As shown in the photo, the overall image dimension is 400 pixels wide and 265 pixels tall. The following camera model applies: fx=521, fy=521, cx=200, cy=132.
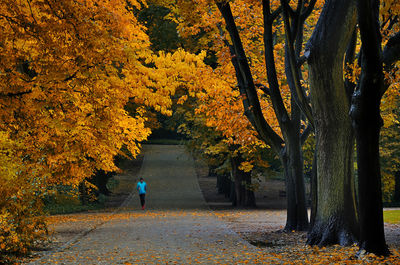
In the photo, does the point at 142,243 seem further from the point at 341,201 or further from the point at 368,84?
the point at 368,84

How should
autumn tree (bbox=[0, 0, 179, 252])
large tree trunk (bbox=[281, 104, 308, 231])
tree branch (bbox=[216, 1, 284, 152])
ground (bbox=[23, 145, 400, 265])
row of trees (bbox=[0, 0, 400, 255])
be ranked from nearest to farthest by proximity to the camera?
1. row of trees (bbox=[0, 0, 400, 255])
2. autumn tree (bbox=[0, 0, 179, 252])
3. ground (bbox=[23, 145, 400, 265])
4. tree branch (bbox=[216, 1, 284, 152])
5. large tree trunk (bbox=[281, 104, 308, 231])

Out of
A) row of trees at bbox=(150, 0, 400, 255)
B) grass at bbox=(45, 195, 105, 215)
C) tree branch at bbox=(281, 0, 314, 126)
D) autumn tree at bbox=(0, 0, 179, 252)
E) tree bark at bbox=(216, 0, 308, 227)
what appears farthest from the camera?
grass at bbox=(45, 195, 105, 215)

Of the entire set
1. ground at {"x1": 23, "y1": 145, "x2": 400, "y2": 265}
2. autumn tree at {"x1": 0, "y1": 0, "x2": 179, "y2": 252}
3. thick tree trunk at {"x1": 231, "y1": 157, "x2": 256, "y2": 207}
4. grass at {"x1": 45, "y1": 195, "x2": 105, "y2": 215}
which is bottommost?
ground at {"x1": 23, "y1": 145, "x2": 400, "y2": 265}

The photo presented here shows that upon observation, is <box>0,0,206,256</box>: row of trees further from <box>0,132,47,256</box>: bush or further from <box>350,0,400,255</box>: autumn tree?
<box>350,0,400,255</box>: autumn tree

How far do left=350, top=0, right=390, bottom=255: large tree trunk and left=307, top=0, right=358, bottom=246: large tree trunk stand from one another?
1993mm

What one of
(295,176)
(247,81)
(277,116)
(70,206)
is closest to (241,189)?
(70,206)

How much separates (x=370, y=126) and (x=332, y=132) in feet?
8.31

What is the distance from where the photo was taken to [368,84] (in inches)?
356

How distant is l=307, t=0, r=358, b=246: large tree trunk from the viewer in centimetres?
Result: 1132

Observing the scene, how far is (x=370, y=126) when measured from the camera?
9.20 metres

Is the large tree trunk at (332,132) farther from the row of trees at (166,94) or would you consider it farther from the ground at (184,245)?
the ground at (184,245)

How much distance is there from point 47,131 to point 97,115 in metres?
1.25

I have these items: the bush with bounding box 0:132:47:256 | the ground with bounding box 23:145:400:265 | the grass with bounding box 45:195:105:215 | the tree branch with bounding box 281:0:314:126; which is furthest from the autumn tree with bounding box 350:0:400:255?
the grass with bounding box 45:195:105:215

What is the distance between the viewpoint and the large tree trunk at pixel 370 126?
892 cm
